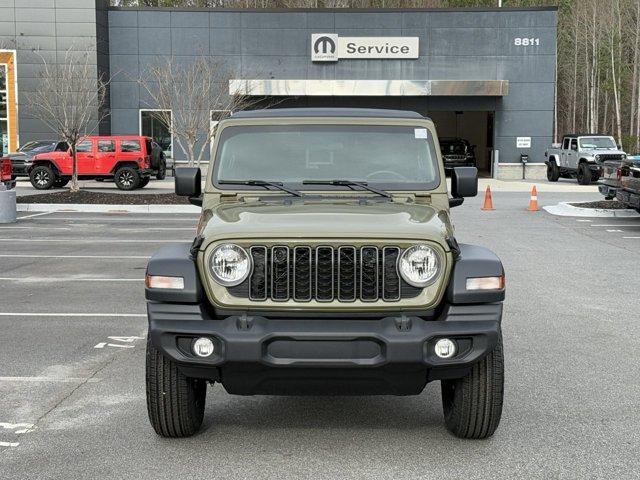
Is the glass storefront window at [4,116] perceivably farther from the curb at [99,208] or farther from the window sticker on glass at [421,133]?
the window sticker on glass at [421,133]

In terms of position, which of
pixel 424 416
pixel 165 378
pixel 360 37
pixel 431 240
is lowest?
pixel 424 416

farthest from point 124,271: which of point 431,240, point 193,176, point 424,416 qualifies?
point 431,240

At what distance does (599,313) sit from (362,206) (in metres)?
4.72

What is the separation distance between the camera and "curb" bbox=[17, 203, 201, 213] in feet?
72.0

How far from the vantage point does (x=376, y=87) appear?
38062mm

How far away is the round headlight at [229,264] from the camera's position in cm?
436

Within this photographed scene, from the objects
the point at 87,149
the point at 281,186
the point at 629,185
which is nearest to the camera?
the point at 281,186

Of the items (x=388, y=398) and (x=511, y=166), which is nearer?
(x=388, y=398)

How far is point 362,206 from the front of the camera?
4992 millimetres

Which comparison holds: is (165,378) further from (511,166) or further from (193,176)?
(511,166)

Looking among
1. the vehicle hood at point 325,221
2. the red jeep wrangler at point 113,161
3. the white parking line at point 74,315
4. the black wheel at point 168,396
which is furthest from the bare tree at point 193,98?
the black wheel at point 168,396

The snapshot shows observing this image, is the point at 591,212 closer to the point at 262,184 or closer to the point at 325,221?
the point at 262,184

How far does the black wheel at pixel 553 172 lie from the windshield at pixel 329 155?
1226 inches

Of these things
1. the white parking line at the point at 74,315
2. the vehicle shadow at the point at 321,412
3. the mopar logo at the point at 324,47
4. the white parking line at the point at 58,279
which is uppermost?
the mopar logo at the point at 324,47
